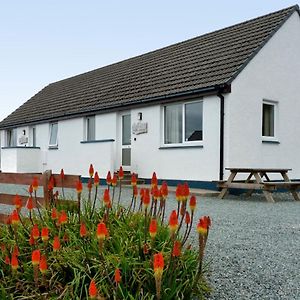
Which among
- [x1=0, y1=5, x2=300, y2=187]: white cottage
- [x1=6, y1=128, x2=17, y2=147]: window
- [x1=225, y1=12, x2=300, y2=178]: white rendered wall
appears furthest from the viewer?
[x1=6, y1=128, x2=17, y2=147]: window

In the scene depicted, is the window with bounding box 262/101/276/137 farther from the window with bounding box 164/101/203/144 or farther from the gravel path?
the gravel path

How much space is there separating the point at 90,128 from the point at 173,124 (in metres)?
5.00

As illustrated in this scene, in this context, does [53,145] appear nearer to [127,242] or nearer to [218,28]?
[218,28]

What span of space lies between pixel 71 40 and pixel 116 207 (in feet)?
38.0

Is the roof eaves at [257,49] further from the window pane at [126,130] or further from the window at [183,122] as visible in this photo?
the window pane at [126,130]

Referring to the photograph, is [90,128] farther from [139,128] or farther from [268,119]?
[268,119]

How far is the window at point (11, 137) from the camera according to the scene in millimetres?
23094

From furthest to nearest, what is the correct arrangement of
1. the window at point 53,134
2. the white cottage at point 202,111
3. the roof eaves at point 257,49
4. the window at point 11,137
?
the window at point 11,137 → the window at point 53,134 → the white cottage at point 202,111 → the roof eaves at point 257,49

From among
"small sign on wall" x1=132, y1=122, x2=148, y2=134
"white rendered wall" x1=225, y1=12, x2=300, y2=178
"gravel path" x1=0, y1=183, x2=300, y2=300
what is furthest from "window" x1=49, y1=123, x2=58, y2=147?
"gravel path" x1=0, y1=183, x2=300, y2=300

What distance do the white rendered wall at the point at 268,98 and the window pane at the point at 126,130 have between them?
458 centimetres

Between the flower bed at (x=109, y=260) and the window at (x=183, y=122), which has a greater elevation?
the window at (x=183, y=122)

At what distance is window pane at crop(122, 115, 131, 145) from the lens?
15.0 meters

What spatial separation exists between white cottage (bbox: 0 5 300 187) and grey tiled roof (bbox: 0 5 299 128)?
0.06 meters

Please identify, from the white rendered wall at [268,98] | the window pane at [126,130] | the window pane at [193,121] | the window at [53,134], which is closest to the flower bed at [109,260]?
the white rendered wall at [268,98]
